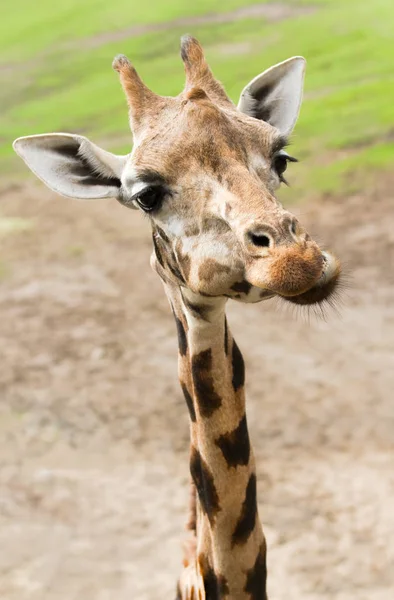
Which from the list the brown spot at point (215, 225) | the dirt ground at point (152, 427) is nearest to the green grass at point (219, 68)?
the dirt ground at point (152, 427)

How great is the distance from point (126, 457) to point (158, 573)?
1720mm

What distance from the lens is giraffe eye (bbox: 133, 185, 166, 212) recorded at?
425 centimetres

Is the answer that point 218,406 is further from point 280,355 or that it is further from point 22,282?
point 22,282

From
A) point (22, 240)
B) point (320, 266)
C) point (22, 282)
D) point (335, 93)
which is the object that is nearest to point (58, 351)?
point (22, 282)

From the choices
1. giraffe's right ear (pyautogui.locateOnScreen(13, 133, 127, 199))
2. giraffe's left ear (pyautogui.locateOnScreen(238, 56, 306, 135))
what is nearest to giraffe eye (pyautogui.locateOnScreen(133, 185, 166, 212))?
giraffe's right ear (pyautogui.locateOnScreen(13, 133, 127, 199))

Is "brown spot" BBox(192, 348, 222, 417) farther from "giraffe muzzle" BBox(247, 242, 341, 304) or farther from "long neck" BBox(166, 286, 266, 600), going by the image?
"giraffe muzzle" BBox(247, 242, 341, 304)

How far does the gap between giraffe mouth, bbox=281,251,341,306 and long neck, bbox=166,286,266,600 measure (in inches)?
27.8

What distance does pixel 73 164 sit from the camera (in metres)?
4.71

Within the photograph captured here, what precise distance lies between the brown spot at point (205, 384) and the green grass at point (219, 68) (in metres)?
10.6

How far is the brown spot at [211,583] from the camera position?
15.6ft

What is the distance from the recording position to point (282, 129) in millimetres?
5027

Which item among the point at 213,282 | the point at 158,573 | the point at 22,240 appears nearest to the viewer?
the point at 213,282

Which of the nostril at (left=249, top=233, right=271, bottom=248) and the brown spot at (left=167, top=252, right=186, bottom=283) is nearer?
the nostril at (left=249, top=233, right=271, bottom=248)

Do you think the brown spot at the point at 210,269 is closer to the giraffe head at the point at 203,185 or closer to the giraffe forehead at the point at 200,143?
the giraffe head at the point at 203,185
